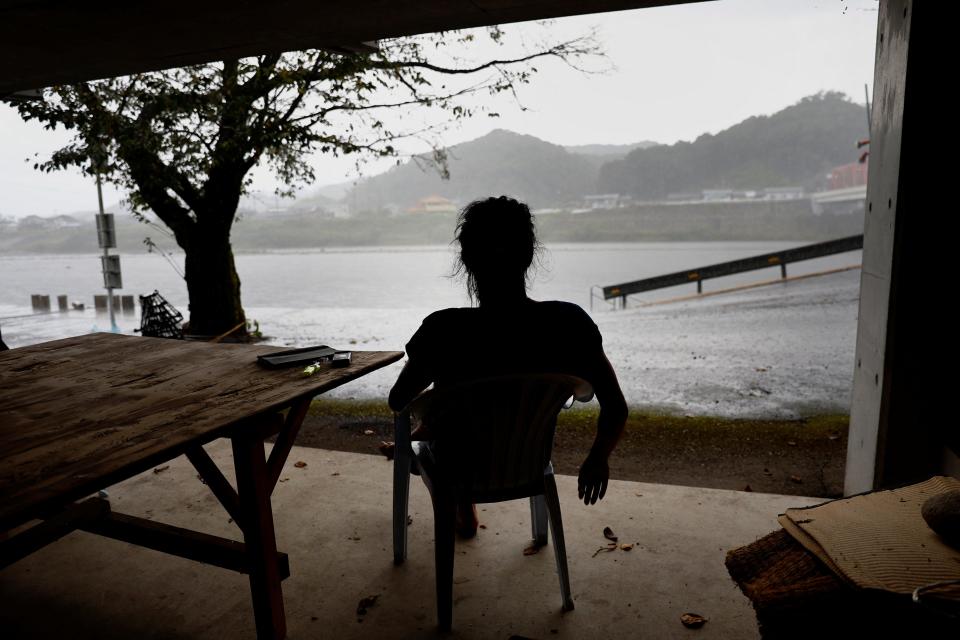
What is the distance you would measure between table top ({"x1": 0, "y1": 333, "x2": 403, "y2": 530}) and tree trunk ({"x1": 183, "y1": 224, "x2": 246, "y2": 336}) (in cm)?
610

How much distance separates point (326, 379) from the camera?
2.12 m

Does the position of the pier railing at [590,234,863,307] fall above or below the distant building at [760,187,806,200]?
below

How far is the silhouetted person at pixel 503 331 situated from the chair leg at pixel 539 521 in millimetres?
634

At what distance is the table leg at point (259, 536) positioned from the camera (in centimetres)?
192

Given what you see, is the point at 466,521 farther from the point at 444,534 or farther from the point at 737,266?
the point at 737,266

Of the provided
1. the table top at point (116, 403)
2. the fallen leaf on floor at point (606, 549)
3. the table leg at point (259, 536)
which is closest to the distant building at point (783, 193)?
the fallen leaf on floor at point (606, 549)

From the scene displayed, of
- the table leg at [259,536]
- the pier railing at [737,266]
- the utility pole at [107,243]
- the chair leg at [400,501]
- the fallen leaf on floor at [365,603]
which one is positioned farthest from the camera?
the pier railing at [737,266]

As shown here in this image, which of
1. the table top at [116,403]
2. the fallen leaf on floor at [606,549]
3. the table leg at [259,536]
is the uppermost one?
the table top at [116,403]

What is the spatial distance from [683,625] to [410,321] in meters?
10.6

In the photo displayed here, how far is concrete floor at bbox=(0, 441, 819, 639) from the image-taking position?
6.84ft

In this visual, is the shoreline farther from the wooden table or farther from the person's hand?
the wooden table

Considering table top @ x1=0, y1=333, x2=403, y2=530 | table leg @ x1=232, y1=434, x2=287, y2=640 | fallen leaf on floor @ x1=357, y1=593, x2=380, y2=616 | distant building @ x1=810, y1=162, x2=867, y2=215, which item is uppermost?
distant building @ x1=810, y1=162, x2=867, y2=215

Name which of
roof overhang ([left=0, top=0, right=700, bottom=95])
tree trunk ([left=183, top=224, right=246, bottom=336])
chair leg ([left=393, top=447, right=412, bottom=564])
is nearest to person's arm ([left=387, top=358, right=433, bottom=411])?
chair leg ([left=393, top=447, right=412, bottom=564])

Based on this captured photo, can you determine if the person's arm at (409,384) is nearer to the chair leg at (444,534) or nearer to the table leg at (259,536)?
the chair leg at (444,534)
